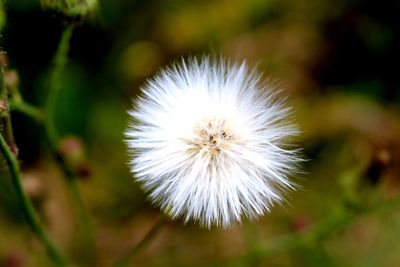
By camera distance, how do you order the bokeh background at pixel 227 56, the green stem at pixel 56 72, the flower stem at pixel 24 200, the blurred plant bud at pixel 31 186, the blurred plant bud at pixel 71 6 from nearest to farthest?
the flower stem at pixel 24 200 → the blurred plant bud at pixel 71 6 → the green stem at pixel 56 72 → the blurred plant bud at pixel 31 186 → the bokeh background at pixel 227 56

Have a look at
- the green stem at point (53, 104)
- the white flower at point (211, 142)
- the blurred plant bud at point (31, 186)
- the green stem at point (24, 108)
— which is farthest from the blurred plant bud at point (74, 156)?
the white flower at point (211, 142)

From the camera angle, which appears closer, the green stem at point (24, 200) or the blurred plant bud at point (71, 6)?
the green stem at point (24, 200)

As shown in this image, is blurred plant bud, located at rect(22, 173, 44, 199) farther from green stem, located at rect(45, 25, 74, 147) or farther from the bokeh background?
green stem, located at rect(45, 25, 74, 147)

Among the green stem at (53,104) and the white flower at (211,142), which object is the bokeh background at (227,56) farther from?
the white flower at (211,142)

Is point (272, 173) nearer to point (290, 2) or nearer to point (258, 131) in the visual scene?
point (258, 131)

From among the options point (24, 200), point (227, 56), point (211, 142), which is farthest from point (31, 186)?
point (227, 56)

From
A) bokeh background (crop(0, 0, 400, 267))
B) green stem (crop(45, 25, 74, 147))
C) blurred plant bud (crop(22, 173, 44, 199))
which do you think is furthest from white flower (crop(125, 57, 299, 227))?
bokeh background (crop(0, 0, 400, 267))
